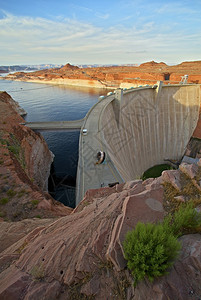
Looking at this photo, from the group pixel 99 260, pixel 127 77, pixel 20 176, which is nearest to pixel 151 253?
pixel 99 260

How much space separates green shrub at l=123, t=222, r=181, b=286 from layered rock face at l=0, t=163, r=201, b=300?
9.6 inches

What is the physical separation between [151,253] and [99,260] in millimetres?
1379

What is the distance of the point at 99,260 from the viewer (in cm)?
352

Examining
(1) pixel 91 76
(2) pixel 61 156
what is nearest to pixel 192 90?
(2) pixel 61 156

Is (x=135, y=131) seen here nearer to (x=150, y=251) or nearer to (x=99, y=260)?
(x=99, y=260)

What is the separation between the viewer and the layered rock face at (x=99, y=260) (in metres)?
2.90

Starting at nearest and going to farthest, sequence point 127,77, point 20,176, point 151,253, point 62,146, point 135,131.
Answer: point 151,253 < point 20,176 < point 135,131 < point 62,146 < point 127,77

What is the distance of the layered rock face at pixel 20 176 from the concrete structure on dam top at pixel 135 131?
373 centimetres

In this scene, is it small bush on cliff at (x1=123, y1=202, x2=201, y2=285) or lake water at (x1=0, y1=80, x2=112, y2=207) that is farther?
lake water at (x1=0, y1=80, x2=112, y2=207)

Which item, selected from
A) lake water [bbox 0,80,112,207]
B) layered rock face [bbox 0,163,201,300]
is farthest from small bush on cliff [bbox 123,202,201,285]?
lake water [bbox 0,80,112,207]

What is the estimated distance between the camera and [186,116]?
33344mm

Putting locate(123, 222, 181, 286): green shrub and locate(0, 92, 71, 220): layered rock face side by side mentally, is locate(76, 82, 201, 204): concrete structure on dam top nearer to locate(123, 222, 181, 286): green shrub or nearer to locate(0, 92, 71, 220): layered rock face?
locate(0, 92, 71, 220): layered rock face

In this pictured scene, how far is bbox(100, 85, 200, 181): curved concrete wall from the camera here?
2558 cm

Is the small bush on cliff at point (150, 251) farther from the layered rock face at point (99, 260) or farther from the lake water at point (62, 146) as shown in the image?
the lake water at point (62, 146)
